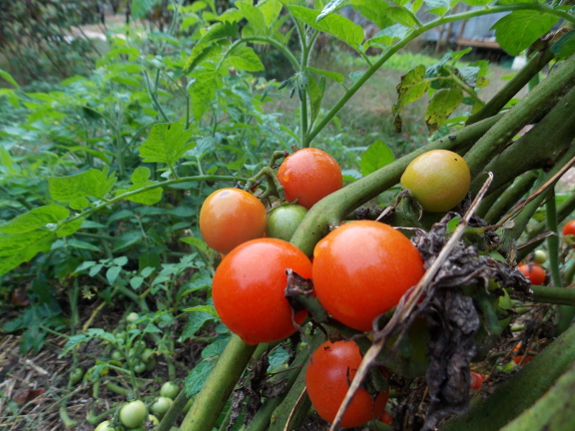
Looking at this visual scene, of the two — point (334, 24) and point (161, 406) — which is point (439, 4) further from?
point (161, 406)

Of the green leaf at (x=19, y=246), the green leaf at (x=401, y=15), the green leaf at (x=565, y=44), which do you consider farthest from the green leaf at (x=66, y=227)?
the green leaf at (x=565, y=44)

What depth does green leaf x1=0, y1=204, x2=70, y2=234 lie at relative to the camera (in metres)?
0.88

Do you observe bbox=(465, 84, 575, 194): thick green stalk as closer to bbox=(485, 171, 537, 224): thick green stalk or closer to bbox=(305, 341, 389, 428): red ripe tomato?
bbox=(485, 171, 537, 224): thick green stalk

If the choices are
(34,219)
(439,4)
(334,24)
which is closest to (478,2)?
(439,4)

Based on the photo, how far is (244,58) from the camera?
1.19m

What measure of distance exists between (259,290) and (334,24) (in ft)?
2.19

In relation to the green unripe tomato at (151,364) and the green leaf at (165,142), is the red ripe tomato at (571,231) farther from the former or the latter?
the green unripe tomato at (151,364)

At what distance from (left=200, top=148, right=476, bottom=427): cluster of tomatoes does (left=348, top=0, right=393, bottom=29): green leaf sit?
0.44 metres

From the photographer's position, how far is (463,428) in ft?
1.95

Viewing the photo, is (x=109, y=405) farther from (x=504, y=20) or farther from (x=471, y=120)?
(x=504, y=20)

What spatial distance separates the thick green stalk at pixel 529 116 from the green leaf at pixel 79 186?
2.80ft

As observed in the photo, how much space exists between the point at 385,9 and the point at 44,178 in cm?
165

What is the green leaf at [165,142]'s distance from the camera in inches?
33.7

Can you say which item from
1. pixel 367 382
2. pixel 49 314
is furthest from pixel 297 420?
pixel 49 314
